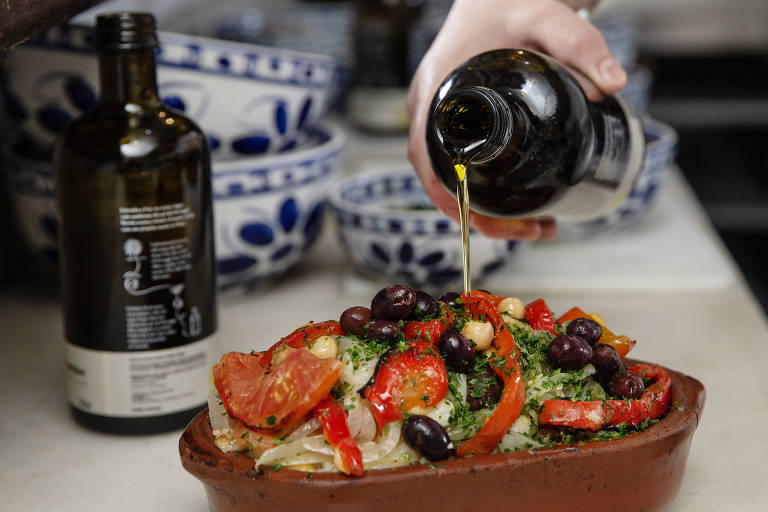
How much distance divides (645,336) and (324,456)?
0.76 m

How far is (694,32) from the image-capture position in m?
3.93

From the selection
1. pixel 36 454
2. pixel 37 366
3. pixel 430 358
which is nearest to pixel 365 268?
pixel 37 366

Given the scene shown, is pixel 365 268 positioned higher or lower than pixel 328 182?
lower

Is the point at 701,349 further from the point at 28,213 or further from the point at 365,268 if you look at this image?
the point at 28,213

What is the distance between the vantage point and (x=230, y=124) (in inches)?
59.9

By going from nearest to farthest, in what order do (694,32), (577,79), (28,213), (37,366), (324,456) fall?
1. (324,456)
2. (577,79)
3. (37,366)
4. (28,213)
5. (694,32)

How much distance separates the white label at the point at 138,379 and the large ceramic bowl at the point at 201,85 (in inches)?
18.2

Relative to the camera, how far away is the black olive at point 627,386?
2.99ft

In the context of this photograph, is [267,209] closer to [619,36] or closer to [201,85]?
[201,85]

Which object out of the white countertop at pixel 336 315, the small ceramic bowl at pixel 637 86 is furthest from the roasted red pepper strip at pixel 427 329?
the small ceramic bowl at pixel 637 86

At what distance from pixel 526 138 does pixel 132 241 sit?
16.8 inches

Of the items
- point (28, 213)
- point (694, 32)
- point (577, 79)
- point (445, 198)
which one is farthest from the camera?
point (694, 32)

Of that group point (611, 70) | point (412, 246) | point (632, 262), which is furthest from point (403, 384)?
point (632, 262)

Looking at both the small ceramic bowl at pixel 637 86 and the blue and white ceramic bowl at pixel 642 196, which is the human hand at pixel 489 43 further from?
the small ceramic bowl at pixel 637 86
